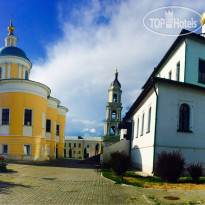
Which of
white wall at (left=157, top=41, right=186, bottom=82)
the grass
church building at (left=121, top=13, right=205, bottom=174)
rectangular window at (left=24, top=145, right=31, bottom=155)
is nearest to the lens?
the grass

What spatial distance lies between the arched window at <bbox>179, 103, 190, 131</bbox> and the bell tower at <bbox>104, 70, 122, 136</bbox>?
3276 cm

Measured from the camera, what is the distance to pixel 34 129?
84.8ft

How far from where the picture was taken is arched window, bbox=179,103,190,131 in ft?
49.7

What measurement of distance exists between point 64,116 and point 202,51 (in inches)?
1063

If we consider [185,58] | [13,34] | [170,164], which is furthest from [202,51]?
[13,34]

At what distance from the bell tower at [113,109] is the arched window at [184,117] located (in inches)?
1290

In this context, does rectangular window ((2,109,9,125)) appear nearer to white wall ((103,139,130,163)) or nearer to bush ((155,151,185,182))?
white wall ((103,139,130,163))

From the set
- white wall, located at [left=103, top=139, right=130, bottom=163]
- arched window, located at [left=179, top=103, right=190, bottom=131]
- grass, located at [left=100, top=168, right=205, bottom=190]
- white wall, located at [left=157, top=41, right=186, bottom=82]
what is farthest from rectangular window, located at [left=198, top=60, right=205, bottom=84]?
white wall, located at [left=103, top=139, right=130, bottom=163]

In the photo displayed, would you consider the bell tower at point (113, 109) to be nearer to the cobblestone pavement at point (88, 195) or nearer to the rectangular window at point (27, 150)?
the rectangular window at point (27, 150)

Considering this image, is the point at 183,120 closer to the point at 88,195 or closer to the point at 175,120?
the point at 175,120

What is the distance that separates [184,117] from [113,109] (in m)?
33.1

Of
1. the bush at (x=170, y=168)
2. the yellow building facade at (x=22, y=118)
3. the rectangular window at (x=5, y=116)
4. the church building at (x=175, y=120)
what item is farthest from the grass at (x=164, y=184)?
the rectangular window at (x=5, y=116)

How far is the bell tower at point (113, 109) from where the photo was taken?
4809 cm

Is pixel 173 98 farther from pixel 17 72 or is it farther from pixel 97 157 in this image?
pixel 17 72
